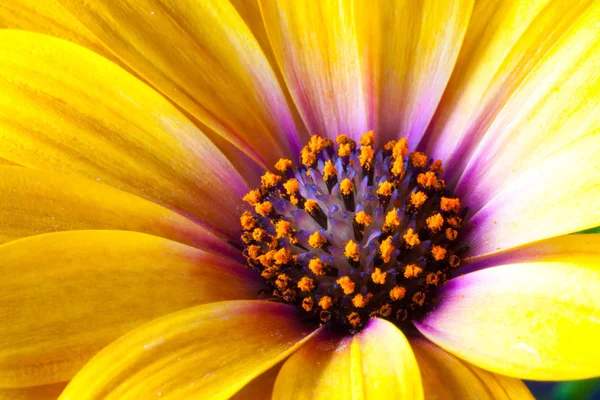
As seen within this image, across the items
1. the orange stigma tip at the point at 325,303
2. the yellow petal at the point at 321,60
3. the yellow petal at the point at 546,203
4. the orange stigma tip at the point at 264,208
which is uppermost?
the yellow petal at the point at 321,60

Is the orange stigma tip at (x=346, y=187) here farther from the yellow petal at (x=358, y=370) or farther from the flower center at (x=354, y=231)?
the yellow petal at (x=358, y=370)

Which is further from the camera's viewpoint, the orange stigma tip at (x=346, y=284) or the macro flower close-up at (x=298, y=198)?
the orange stigma tip at (x=346, y=284)

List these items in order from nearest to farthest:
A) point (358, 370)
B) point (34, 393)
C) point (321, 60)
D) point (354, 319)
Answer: point (358, 370), point (34, 393), point (354, 319), point (321, 60)

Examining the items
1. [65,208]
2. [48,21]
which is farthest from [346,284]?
[48,21]

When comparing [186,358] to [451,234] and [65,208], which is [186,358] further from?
[451,234]

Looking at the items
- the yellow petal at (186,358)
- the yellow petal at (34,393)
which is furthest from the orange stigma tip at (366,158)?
the yellow petal at (34,393)

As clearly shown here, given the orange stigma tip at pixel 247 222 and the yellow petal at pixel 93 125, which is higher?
the yellow petal at pixel 93 125

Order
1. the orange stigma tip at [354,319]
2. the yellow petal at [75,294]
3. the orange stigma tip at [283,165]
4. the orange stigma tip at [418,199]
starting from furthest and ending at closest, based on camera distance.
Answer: the orange stigma tip at [283,165] → the orange stigma tip at [418,199] → the orange stigma tip at [354,319] → the yellow petal at [75,294]
